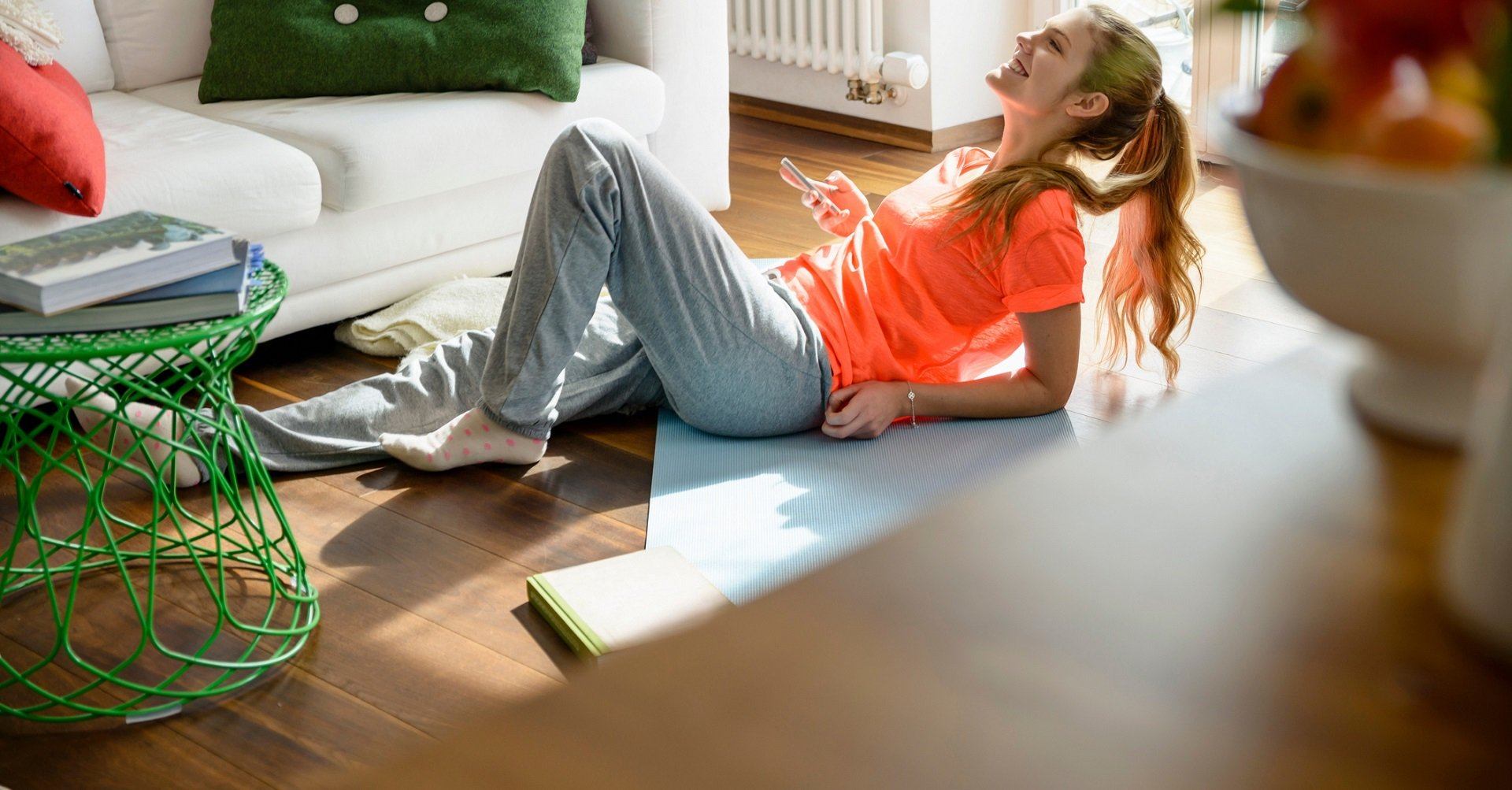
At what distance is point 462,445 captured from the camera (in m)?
1.92

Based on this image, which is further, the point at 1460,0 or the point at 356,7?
the point at 356,7

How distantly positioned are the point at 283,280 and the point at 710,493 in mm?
666

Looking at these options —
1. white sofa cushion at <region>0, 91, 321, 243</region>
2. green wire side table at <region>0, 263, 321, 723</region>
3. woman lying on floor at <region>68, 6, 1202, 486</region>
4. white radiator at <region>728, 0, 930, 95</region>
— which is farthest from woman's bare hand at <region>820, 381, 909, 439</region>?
white radiator at <region>728, 0, 930, 95</region>

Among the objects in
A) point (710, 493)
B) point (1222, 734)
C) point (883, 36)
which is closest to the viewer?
point (1222, 734)

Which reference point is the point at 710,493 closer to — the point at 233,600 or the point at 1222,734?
the point at 233,600

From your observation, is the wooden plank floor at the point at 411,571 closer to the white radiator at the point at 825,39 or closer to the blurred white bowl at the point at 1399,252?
the blurred white bowl at the point at 1399,252

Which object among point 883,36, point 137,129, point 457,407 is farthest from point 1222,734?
point 883,36

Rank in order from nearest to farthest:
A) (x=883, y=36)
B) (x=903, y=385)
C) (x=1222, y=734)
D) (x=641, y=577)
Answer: (x=1222, y=734) → (x=641, y=577) → (x=903, y=385) → (x=883, y=36)

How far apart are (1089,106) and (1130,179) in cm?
12

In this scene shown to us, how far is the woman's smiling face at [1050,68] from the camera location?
6.30ft

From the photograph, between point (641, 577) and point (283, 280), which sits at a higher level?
point (283, 280)

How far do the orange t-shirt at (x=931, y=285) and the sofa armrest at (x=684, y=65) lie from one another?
964 mm

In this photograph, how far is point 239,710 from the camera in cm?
142

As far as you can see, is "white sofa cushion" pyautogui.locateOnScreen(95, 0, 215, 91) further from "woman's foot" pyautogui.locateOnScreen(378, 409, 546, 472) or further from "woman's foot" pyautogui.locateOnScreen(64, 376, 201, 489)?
"woman's foot" pyautogui.locateOnScreen(378, 409, 546, 472)
